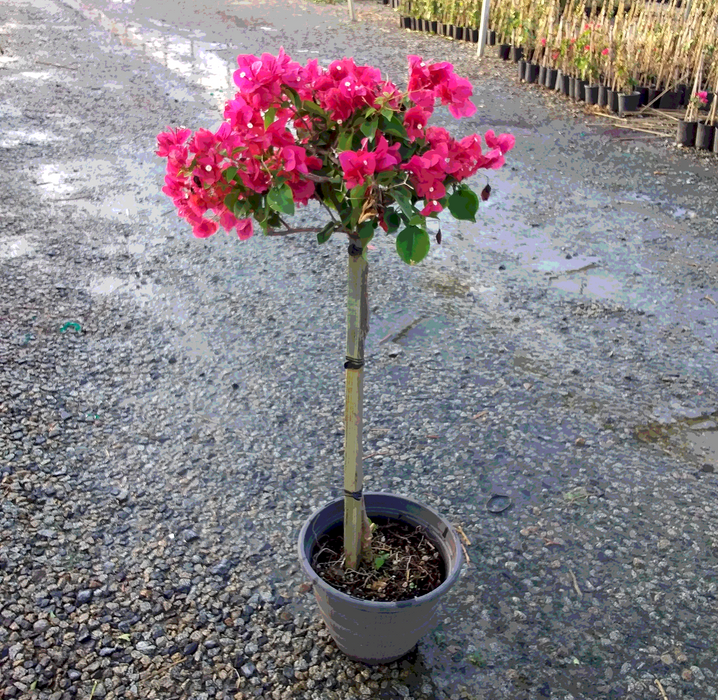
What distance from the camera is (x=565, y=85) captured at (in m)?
7.92

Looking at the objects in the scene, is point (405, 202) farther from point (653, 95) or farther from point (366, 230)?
point (653, 95)

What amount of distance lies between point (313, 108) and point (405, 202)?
305 millimetres

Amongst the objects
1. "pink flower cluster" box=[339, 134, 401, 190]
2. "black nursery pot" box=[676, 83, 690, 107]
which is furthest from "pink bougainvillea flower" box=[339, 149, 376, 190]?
"black nursery pot" box=[676, 83, 690, 107]

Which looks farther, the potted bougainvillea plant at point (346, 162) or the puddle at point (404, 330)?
the puddle at point (404, 330)

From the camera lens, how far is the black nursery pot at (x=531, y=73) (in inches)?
326

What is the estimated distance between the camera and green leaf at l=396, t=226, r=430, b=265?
1579mm

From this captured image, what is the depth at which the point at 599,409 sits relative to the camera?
10.6 ft

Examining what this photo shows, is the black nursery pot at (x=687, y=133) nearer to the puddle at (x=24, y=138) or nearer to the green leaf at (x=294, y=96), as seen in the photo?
the puddle at (x=24, y=138)

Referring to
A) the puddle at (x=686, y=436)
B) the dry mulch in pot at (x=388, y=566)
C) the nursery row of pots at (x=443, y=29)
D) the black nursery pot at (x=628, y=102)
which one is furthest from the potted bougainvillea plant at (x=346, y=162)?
the nursery row of pots at (x=443, y=29)

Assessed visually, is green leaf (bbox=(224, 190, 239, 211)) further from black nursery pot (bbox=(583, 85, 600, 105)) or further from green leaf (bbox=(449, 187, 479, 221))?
black nursery pot (bbox=(583, 85, 600, 105))

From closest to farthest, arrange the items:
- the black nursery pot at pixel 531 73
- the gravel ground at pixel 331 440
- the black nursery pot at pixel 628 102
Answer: the gravel ground at pixel 331 440 < the black nursery pot at pixel 628 102 < the black nursery pot at pixel 531 73

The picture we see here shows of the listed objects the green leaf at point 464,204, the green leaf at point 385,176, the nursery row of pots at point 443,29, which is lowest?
the nursery row of pots at point 443,29

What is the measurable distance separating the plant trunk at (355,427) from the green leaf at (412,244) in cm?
29

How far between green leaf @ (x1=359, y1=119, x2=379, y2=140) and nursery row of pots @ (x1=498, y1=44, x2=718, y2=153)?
5620 mm
